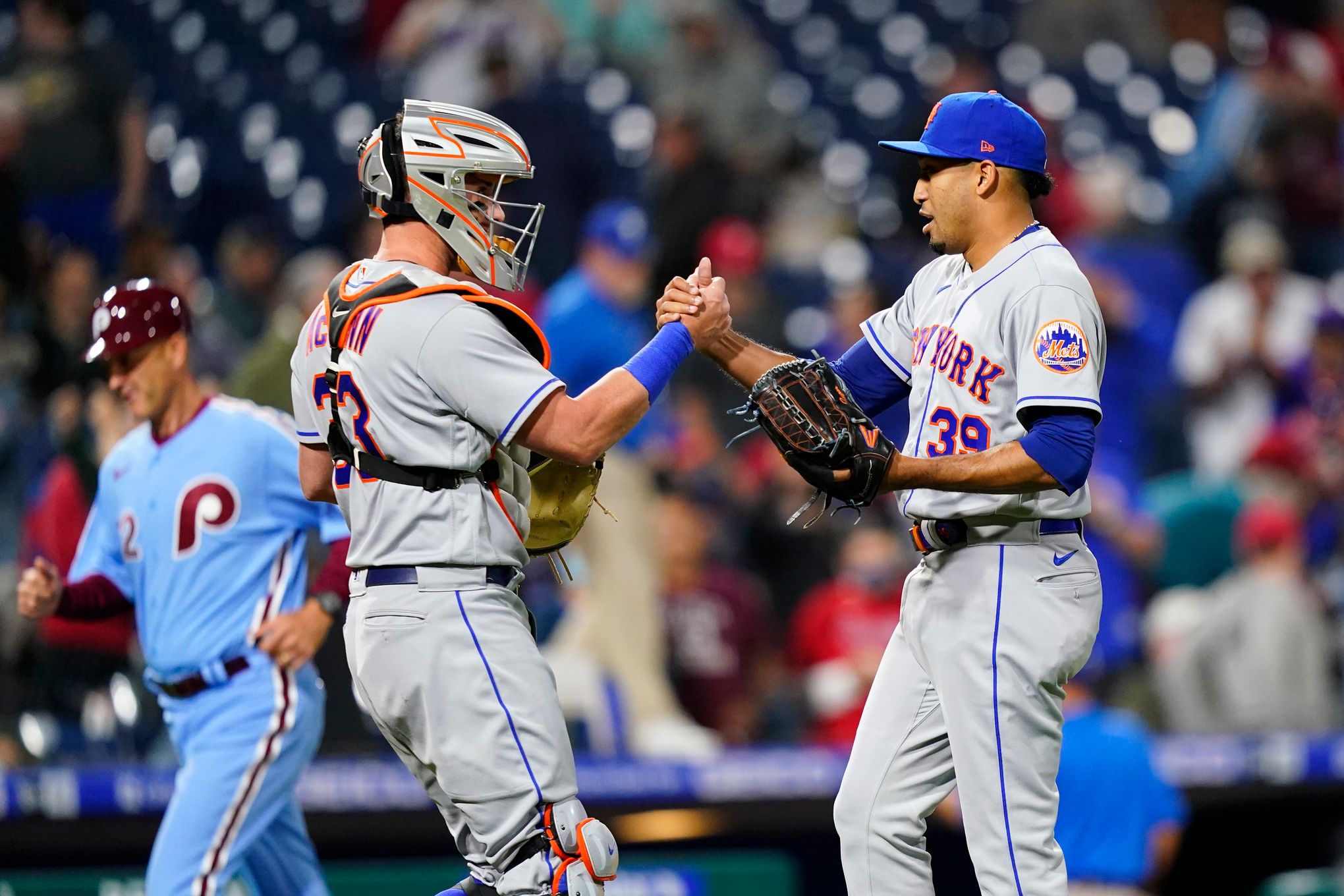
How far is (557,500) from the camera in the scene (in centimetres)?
416

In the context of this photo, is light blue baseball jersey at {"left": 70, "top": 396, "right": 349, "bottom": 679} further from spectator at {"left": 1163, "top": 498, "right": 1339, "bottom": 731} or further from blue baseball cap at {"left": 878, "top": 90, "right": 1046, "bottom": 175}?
spectator at {"left": 1163, "top": 498, "right": 1339, "bottom": 731}

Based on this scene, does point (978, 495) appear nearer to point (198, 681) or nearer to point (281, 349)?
point (198, 681)

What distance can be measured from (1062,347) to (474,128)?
1.38m

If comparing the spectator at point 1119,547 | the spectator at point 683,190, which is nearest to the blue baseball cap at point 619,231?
the spectator at point 683,190

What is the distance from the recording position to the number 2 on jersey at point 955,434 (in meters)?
3.80

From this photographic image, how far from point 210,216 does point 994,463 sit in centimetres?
720

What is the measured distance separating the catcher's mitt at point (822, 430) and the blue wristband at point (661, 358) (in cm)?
19

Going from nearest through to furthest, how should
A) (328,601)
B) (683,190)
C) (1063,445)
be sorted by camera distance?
1. (1063,445)
2. (328,601)
3. (683,190)

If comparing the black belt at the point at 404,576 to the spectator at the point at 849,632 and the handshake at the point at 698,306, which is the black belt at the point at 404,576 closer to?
the handshake at the point at 698,306

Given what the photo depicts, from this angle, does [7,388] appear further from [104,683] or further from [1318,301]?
[1318,301]

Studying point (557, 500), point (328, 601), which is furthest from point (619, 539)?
point (557, 500)

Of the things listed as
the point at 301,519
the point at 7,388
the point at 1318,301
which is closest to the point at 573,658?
the point at 301,519

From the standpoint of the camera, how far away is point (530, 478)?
416cm

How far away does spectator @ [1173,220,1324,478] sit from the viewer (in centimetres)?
908
